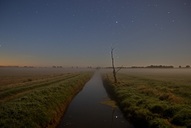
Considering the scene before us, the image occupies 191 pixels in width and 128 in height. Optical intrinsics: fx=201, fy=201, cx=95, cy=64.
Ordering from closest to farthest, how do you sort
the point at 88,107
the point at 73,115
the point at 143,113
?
1. the point at 143,113
2. the point at 73,115
3. the point at 88,107

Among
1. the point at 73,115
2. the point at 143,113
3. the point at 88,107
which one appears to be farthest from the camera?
the point at 88,107

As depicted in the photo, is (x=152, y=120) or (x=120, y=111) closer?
(x=152, y=120)

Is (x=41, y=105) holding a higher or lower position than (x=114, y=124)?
higher

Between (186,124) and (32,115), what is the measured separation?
1298cm

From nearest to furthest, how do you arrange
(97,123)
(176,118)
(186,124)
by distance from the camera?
(186,124) → (176,118) → (97,123)

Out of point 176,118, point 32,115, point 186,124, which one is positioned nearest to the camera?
point 186,124

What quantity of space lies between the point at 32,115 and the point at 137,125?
9.89m

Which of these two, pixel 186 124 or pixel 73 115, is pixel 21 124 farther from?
pixel 186 124

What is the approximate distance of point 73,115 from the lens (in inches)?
971

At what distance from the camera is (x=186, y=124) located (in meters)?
15.2

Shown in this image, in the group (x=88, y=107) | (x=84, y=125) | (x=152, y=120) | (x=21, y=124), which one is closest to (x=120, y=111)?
(x=88, y=107)

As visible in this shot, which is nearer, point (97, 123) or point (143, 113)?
point (143, 113)

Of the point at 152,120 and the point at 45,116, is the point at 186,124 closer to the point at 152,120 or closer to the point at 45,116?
the point at 152,120

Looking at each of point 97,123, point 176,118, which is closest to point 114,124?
point 97,123
